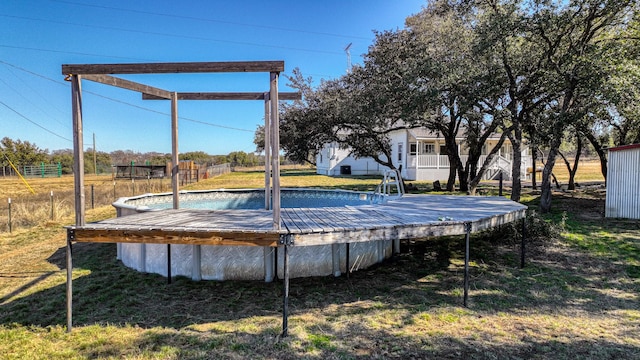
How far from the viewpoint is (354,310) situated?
154 inches

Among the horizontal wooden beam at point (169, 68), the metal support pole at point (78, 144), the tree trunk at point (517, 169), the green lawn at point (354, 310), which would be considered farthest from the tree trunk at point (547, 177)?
the metal support pole at point (78, 144)

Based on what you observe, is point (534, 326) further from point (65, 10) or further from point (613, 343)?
point (65, 10)

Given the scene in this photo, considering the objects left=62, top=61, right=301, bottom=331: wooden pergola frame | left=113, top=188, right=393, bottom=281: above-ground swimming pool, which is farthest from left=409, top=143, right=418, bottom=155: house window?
left=62, top=61, right=301, bottom=331: wooden pergola frame

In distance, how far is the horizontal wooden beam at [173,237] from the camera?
11.7 ft

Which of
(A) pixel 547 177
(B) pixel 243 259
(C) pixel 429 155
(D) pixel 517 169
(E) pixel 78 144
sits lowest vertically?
(B) pixel 243 259

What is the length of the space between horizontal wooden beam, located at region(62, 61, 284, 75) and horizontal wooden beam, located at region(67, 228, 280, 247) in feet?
5.35

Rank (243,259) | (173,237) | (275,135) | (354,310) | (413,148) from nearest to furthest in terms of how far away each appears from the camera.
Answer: (275,135)
(173,237)
(354,310)
(243,259)
(413,148)

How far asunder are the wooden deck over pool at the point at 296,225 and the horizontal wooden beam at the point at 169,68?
1606 mm

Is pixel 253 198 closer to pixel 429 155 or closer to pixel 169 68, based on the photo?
pixel 169 68

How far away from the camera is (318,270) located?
5.02 metres

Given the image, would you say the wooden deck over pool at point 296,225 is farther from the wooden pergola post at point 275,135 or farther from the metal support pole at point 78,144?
the wooden pergola post at point 275,135

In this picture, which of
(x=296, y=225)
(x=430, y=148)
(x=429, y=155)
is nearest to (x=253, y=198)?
(x=296, y=225)

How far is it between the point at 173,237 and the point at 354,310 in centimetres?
214

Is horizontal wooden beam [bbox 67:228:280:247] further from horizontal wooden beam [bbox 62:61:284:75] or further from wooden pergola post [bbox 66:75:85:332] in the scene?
horizontal wooden beam [bbox 62:61:284:75]
